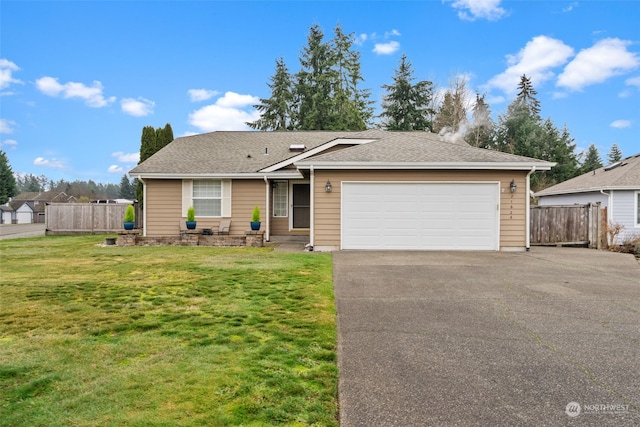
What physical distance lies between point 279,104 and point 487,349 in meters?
30.7

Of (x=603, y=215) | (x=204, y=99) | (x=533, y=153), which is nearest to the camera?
(x=603, y=215)

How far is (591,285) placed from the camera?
6.18 meters

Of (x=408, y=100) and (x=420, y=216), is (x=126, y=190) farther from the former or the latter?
(x=420, y=216)

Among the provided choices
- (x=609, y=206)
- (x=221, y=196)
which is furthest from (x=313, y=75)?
(x=609, y=206)

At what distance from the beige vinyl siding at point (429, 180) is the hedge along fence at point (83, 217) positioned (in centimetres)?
1103

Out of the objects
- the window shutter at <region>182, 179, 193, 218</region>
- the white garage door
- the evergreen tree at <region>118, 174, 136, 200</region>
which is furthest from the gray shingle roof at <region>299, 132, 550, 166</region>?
the evergreen tree at <region>118, 174, 136, 200</region>

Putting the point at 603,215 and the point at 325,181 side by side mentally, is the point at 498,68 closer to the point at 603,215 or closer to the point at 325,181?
the point at 603,215

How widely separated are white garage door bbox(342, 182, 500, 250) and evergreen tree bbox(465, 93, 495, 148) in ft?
75.6

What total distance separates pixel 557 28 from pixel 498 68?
7.40 m

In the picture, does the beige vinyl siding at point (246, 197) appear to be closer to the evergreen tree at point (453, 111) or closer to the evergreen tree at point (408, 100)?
the evergreen tree at point (408, 100)

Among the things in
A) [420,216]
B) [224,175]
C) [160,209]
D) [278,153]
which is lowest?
[420,216]

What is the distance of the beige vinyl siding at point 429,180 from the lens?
10461mm

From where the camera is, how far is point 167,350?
3223 mm

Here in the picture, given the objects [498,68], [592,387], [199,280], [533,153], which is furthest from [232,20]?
[533,153]
